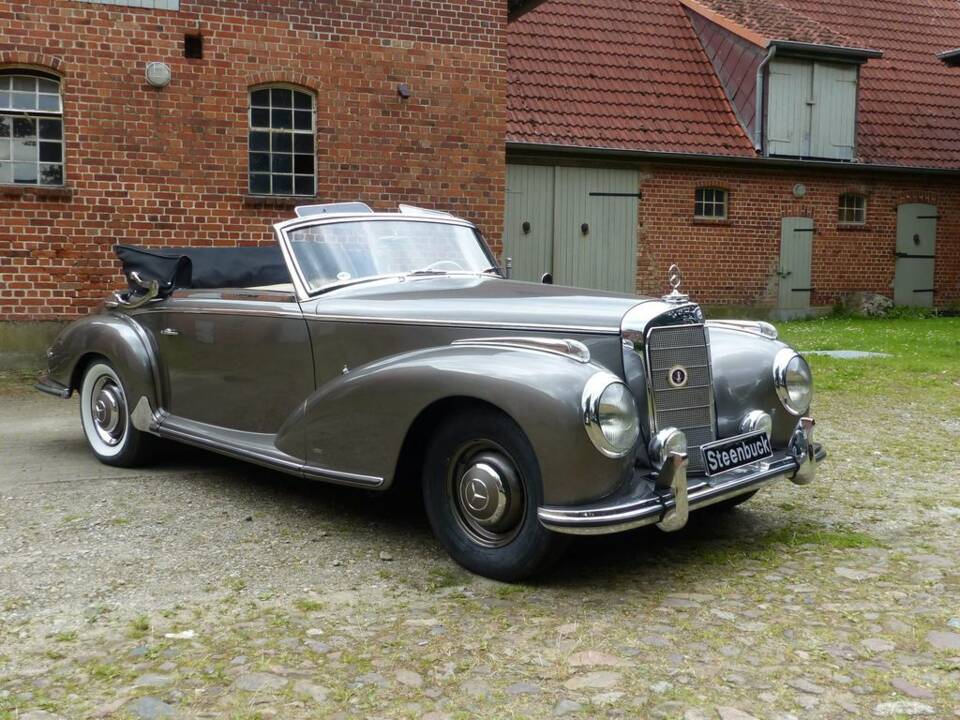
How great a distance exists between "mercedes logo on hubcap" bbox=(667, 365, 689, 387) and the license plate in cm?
28

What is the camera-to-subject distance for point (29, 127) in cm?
1048

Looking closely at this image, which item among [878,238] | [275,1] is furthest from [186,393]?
[878,238]

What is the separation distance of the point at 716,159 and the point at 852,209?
3.71 metres

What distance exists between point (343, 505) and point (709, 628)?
92.1 inches

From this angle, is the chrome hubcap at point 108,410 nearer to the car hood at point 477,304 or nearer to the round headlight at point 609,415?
the car hood at point 477,304

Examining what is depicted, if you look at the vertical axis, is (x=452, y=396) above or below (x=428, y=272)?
below

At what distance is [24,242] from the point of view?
34.3 ft

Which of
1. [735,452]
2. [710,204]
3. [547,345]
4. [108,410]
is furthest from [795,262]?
[547,345]

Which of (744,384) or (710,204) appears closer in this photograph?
(744,384)

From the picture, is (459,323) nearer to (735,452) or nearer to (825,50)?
(735,452)

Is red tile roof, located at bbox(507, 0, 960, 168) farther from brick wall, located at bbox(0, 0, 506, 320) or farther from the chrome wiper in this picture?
the chrome wiper

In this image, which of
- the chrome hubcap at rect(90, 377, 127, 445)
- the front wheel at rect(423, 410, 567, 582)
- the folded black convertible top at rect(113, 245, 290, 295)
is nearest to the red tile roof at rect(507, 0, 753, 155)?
the folded black convertible top at rect(113, 245, 290, 295)

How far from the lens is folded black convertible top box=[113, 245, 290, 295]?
6105mm

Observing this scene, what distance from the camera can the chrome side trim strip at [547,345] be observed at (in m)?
3.93
